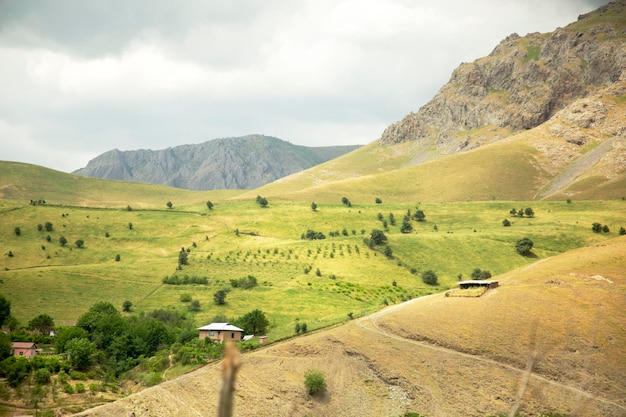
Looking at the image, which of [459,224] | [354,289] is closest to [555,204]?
[459,224]

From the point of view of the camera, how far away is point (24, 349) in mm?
69000

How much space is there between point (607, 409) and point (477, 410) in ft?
37.9

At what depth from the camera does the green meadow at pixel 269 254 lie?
96750mm

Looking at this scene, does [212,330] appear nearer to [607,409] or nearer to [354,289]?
[354,289]

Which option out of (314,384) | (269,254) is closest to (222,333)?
(314,384)

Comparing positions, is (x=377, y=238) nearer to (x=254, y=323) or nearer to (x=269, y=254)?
(x=269, y=254)

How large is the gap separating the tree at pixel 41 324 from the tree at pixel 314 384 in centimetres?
5079

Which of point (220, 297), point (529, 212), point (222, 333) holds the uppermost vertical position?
point (529, 212)

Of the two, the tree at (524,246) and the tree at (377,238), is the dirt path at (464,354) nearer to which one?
the tree at (377,238)

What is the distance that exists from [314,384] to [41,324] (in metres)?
51.9

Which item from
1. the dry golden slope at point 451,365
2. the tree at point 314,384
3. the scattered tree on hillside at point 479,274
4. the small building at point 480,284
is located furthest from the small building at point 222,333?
the scattered tree on hillside at point 479,274

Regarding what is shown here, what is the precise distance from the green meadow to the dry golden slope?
36.8 feet

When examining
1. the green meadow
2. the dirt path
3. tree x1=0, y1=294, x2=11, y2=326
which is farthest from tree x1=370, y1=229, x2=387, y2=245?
tree x1=0, y1=294, x2=11, y2=326

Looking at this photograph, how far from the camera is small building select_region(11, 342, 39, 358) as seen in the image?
68.3 metres
